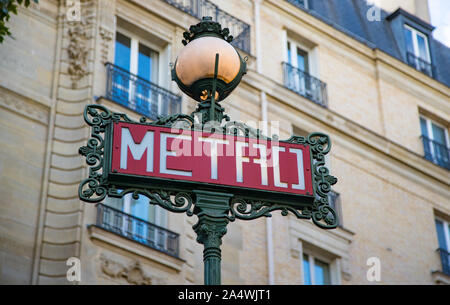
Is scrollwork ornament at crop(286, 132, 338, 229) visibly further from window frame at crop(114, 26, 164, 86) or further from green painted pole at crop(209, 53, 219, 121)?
window frame at crop(114, 26, 164, 86)

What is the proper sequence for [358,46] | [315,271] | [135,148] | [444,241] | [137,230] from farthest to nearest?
1. [358,46]
2. [444,241]
3. [315,271]
4. [137,230]
5. [135,148]

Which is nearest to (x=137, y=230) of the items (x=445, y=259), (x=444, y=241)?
(x=445, y=259)

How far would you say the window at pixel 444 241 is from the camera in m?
22.8

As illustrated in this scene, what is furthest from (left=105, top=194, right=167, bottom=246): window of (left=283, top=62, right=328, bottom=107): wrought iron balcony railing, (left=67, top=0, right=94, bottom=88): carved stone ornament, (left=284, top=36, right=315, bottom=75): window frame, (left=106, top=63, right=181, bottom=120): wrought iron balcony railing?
(left=284, top=36, right=315, bottom=75): window frame

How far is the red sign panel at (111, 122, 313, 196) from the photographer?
22.9ft

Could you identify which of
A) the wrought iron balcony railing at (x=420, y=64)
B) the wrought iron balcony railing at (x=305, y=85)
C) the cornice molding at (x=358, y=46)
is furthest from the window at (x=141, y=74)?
the wrought iron balcony railing at (x=420, y=64)

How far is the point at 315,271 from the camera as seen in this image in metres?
20.4

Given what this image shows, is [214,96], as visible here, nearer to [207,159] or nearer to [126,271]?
[207,159]

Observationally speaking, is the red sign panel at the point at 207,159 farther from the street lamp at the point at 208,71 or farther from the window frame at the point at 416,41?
the window frame at the point at 416,41

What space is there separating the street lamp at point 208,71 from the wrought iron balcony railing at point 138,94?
10.3 meters

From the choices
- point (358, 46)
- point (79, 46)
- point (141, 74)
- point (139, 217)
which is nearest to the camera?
point (139, 217)

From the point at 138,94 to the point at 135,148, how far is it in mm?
11667

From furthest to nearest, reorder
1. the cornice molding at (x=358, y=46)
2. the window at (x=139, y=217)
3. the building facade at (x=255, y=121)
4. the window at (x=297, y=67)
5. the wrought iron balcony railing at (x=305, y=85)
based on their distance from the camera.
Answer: the cornice molding at (x=358, y=46) < the window at (x=297, y=67) < the wrought iron balcony railing at (x=305, y=85) < the window at (x=139, y=217) < the building facade at (x=255, y=121)

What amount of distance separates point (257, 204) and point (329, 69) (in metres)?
16.5
